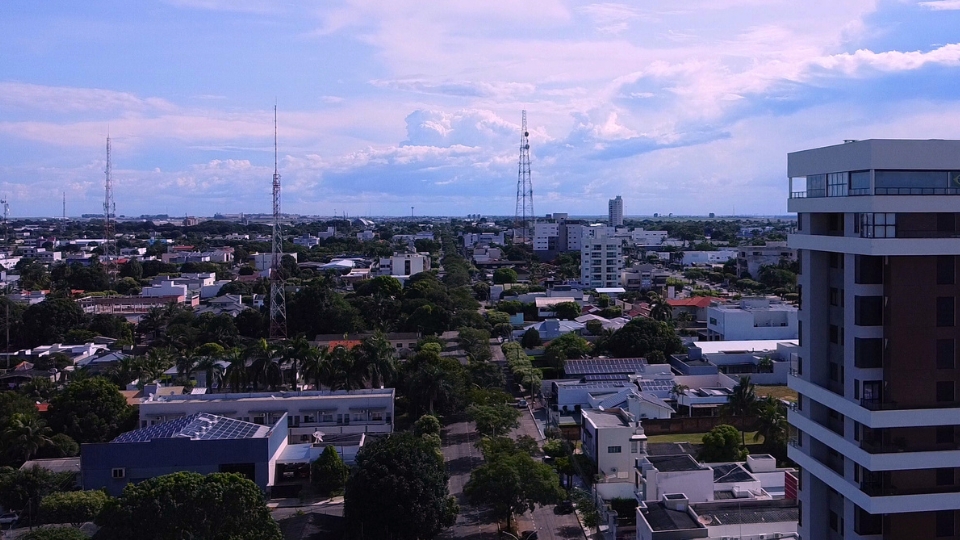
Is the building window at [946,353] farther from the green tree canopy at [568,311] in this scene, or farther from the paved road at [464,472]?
the green tree canopy at [568,311]

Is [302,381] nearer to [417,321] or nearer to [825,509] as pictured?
[417,321]

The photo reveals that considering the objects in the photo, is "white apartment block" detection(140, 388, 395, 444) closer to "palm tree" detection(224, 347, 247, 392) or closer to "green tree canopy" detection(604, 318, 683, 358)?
"palm tree" detection(224, 347, 247, 392)

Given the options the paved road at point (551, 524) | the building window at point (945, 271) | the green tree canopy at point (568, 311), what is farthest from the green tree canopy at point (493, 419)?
the green tree canopy at point (568, 311)

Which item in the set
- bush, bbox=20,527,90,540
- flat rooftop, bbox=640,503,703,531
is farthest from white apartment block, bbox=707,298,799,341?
bush, bbox=20,527,90,540

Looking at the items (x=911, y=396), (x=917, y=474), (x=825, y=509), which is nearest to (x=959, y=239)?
(x=911, y=396)

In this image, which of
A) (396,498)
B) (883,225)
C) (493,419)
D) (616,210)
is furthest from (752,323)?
(616,210)

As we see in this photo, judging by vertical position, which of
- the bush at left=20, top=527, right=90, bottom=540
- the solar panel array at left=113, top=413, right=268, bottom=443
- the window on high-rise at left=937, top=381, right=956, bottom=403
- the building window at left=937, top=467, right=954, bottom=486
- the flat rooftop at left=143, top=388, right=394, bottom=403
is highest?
the window on high-rise at left=937, top=381, right=956, bottom=403

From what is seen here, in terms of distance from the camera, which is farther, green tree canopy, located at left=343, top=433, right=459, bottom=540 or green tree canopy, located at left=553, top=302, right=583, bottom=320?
green tree canopy, located at left=553, top=302, right=583, bottom=320
